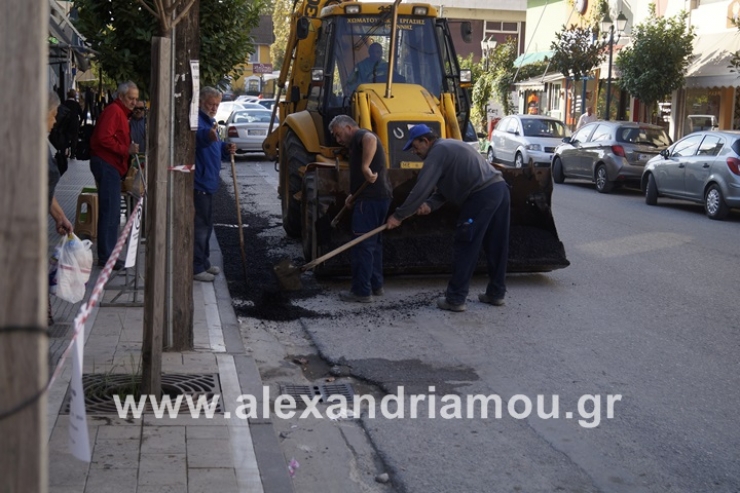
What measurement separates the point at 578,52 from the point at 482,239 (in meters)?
24.2

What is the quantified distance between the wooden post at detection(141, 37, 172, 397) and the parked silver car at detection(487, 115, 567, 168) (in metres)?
20.4

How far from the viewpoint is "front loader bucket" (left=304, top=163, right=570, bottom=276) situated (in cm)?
1020

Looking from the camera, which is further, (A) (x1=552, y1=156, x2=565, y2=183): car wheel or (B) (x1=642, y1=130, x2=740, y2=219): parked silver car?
(A) (x1=552, y1=156, x2=565, y2=183): car wheel

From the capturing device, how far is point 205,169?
1016 cm

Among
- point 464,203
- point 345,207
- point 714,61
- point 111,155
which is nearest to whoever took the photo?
point 464,203

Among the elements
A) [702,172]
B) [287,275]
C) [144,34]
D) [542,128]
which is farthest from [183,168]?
[542,128]

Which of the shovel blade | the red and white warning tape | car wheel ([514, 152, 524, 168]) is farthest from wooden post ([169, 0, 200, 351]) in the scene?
car wheel ([514, 152, 524, 168])

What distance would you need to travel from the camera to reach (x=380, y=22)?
11.8m

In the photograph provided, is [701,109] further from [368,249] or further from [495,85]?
[368,249]

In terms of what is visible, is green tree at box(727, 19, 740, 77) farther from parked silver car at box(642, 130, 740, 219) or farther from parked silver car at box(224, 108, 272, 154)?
parked silver car at box(224, 108, 272, 154)

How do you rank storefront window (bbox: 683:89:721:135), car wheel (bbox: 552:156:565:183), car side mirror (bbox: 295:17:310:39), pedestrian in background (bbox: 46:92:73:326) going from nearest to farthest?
1. pedestrian in background (bbox: 46:92:73:326)
2. car side mirror (bbox: 295:17:310:39)
3. car wheel (bbox: 552:156:565:183)
4. storefront window (bbox: 683:89:721:135)

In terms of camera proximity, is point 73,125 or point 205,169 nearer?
point 205,169

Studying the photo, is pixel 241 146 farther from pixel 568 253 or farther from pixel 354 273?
pixel 354 273

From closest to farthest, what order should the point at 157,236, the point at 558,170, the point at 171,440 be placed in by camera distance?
the point at 171,440 → the point at 157,236 → the point at 558,170
